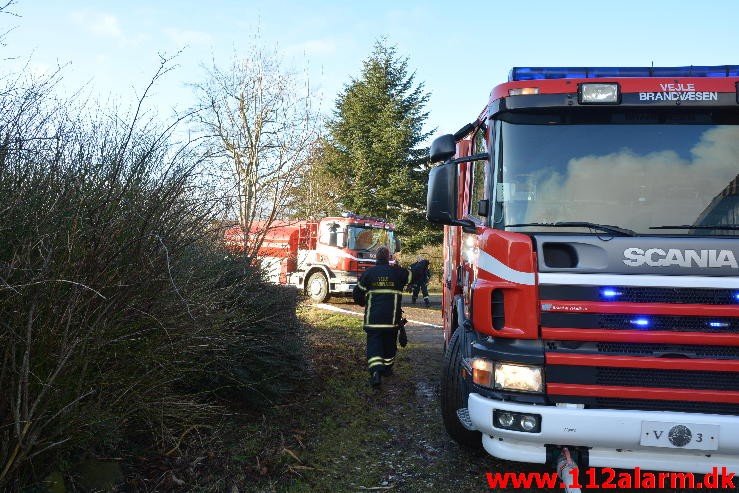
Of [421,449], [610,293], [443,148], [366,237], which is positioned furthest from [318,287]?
[610,293]

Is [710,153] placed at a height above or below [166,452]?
above

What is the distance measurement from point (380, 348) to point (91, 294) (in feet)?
13.0

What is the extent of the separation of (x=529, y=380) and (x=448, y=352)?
52.4 inches

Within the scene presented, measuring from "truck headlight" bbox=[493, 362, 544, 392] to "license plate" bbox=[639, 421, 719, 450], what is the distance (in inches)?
22.9

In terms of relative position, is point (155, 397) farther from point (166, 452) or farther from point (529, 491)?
point (529, 491)

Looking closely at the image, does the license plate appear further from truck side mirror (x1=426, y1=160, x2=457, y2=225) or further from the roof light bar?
the roof light bar

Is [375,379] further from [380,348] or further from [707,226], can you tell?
[707,226]

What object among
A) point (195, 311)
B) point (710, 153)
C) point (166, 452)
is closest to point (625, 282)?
point (710, 153)

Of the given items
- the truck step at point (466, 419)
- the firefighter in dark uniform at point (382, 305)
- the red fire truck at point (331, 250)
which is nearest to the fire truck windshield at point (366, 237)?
the red fire truck at point (331, 250)

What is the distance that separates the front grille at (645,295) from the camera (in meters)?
3.05

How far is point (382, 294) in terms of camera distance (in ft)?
21.8

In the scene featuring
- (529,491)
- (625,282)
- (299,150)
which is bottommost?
(529,491)

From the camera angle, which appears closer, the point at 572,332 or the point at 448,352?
the point at 572,332

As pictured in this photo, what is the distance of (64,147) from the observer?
3.32m
